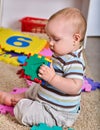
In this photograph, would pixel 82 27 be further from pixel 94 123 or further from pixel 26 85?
pixel 26 85

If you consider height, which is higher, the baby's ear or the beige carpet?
the baby's ear

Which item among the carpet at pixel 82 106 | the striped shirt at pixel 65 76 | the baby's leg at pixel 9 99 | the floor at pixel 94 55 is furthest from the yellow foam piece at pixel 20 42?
the striped shirt at pixel 65 76

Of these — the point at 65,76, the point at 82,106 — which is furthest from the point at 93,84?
the point at 65,76

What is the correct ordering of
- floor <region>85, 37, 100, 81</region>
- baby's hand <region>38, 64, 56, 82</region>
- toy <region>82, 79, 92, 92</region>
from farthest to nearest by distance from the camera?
floor <region>85, 37, 100, 81</region>
toy <region>82, 79, 92, 92</region>
baby's hand <region>38, 64, 56, 82</region>

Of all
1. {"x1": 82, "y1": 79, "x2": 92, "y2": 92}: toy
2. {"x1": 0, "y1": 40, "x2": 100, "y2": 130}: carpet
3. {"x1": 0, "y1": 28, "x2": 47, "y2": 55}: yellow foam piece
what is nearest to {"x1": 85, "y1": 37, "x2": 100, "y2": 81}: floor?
{"x1": 0, "y1": 40, "x2": 100, "y2": 130}: carpet

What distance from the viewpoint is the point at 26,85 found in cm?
125

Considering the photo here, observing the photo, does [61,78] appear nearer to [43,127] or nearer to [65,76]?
[65,76]

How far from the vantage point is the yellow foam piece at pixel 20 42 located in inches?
63.4

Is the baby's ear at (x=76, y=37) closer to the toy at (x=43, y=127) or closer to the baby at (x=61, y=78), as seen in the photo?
the baby at (x=61, y=78)

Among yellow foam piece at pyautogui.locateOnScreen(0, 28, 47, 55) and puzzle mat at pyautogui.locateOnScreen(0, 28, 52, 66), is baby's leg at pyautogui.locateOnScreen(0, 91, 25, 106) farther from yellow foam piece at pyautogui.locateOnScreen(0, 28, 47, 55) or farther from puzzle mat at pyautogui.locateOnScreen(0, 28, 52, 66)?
yellow foam piece at pyautogui.locateOnScreen(0, 28, 47, 55)

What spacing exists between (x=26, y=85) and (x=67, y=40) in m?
0.41

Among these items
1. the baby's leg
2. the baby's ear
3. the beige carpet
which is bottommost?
the beige carpet

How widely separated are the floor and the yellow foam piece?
→ 0.97ft

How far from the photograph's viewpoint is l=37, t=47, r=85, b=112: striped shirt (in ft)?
3.00
